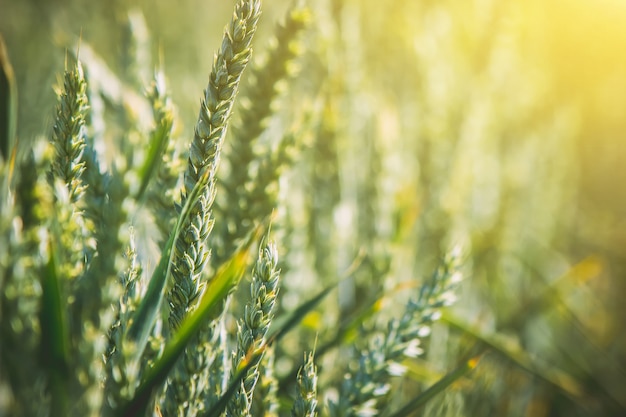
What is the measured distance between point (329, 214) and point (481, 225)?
1.21 feet

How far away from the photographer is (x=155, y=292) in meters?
0.29

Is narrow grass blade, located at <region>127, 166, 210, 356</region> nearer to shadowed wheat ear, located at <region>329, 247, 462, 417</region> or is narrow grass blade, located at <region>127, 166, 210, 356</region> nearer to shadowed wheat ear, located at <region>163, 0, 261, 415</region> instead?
shadowed wheat ear, located at <region>163, 0, 261, 415</region>

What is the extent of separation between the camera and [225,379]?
33 centimetres

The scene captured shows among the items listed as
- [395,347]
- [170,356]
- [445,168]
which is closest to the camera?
[170,356]

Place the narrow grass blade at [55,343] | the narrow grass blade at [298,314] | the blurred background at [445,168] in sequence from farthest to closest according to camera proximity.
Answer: the blurred background at [445,168], the narrow grass blade at [298,314], the narrow grass blade at [55,343]

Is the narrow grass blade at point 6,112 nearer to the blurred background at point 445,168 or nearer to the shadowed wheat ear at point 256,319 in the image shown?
the blurred background at point 445,168

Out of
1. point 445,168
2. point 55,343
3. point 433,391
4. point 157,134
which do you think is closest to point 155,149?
point 157,134

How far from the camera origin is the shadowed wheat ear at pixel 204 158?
10.8 inches

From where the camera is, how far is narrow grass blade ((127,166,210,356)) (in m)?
0.28

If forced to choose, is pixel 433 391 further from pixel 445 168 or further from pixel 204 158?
pixel 445 168

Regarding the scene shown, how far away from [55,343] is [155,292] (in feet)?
0.18

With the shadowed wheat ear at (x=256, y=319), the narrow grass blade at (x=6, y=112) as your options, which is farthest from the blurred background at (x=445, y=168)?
the shadowed wheat ear at (x=256, y=319)

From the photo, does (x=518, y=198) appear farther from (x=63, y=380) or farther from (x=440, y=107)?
(x=63, y=380)

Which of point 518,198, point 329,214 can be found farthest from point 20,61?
point 518,198
